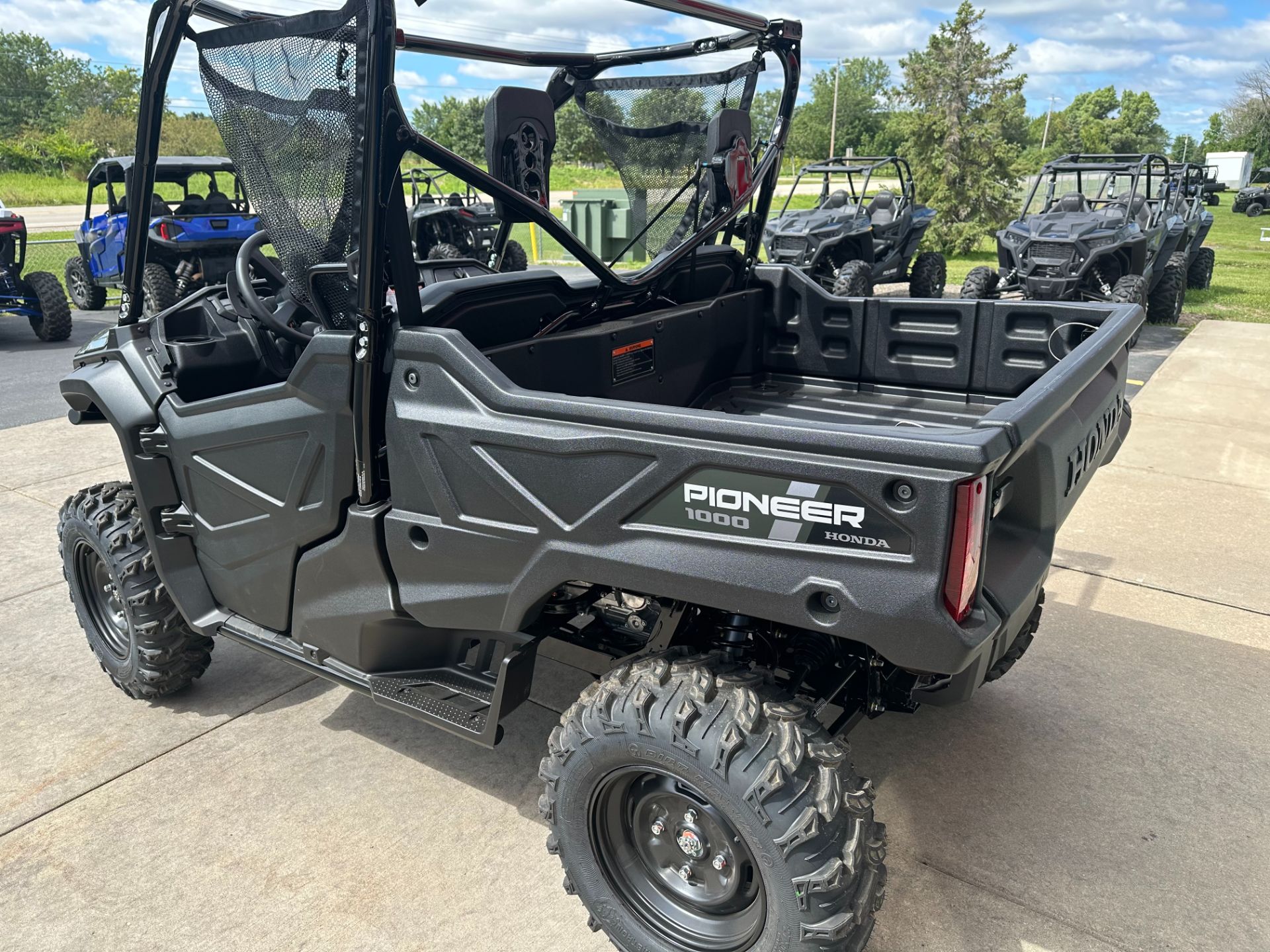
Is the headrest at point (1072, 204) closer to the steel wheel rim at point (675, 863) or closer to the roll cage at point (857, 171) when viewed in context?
the roll cage at point (857, 171)

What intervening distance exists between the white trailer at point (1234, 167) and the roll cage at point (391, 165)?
198 feet

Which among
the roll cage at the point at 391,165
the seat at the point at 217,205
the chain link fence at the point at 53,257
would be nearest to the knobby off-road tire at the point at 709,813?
the roll cage at the point at 391,165

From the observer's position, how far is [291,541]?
108 inches

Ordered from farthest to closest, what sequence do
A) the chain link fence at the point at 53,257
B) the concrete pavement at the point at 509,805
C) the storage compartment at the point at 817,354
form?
the chain link fence at the point at 53,257
the storage compartment at the point at 817,354
the concrete pavement at the point at 509,805

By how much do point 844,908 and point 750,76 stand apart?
8.74 feet

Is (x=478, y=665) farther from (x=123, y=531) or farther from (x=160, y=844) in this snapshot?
(x=123, y=531)

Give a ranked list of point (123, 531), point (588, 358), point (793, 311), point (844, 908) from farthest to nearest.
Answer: point (793, 311) → point (123, 531) → point (588, 358) → point (844, 908)

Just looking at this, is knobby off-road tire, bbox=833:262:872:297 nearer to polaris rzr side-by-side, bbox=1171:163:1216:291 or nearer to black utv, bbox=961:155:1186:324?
black utv, bbox=961:155:1186:324

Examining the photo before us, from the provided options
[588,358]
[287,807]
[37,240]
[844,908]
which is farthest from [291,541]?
[37,240]

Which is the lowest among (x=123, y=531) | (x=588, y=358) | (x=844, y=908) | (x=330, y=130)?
(x=844, y=908)

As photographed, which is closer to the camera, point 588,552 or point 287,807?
point 588,552

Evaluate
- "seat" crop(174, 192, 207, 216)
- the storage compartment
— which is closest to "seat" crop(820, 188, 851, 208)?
"seat" crop(174, 192, 207, 216)

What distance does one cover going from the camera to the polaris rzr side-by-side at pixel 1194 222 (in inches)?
529

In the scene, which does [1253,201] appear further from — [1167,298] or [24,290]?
[24,290]
